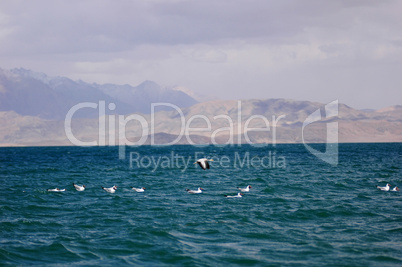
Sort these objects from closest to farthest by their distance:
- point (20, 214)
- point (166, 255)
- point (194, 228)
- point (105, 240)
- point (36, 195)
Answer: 1. point (166, 255)
2. point (105, 240)
3. point (194, 228)
4. point (20, 214)
5. point (36, 195)

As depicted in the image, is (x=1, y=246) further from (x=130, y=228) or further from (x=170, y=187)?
(x=170, y=187)

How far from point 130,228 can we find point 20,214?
8.31 meters

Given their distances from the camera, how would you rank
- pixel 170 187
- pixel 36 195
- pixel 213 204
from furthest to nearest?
pixel 170 187 < pixel 36 195 < pixel 213 204

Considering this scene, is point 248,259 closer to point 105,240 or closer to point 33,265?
point 105,240

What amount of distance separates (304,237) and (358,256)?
3194mm

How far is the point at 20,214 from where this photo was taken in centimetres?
2742

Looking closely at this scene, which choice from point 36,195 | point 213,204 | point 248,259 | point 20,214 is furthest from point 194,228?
point 36,195

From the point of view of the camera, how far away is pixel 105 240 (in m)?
21.0

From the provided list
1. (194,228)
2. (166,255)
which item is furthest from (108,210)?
(166,255)

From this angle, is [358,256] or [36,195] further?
[36,195]

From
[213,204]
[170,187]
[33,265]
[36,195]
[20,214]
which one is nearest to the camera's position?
[33,265]

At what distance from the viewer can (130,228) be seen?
76.7ft

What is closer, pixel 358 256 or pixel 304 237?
pixel 358 256

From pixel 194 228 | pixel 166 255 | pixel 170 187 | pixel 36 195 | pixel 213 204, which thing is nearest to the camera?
pixel 166 255
